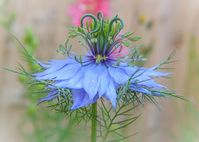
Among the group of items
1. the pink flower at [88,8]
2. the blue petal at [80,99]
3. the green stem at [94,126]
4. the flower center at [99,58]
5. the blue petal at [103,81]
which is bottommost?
the green stem at [94,126]

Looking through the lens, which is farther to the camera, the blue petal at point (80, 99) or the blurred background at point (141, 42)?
the blurred background at point (141, 42)

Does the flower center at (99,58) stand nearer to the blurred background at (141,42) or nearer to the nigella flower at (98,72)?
the nigella flower at (98,72)

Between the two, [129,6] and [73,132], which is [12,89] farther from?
[73,132]

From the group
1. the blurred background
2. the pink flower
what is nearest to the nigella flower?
the pink flower

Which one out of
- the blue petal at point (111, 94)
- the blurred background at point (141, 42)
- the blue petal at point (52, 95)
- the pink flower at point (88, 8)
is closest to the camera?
the blue petal at point (111, 94)

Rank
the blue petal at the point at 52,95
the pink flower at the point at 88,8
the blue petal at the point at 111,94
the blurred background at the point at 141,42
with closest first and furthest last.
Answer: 1. the blue petal at the point at 111,94
2. the blue petal at the point at 52,95
3. the pink flower at the point at 88,8
4. the blurred background at the point at 141,42

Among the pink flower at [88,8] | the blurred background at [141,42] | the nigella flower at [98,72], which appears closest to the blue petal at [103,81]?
the nigella flower at [98,72]

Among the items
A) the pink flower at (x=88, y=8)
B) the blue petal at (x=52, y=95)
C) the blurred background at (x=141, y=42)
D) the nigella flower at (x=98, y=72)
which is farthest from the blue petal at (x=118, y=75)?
the blurred background at (x=141, y=42)

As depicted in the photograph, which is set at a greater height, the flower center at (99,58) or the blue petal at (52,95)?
the flower center at (99,58)

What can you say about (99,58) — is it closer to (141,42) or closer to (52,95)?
(52,95)
